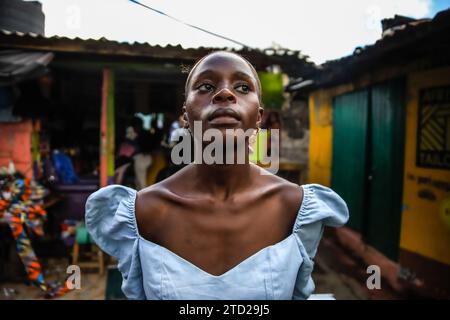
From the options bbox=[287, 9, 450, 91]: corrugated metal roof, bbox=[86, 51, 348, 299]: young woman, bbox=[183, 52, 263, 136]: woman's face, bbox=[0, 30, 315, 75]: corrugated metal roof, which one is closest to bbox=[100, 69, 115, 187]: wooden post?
bbox=[0, 30, 315, 75]: corrugated metal roof

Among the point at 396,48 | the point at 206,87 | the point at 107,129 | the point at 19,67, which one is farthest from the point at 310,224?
the point at 107,129

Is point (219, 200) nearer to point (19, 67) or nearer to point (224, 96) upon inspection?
point (224, 96)

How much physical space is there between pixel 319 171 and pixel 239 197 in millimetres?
7208

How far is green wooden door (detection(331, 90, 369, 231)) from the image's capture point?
5978mm

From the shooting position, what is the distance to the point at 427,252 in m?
4.14

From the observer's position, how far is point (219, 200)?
1349 mm

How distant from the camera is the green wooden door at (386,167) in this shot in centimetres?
479

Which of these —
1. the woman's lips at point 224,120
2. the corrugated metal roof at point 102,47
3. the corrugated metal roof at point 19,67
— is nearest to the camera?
the woman's lips at point 224,120

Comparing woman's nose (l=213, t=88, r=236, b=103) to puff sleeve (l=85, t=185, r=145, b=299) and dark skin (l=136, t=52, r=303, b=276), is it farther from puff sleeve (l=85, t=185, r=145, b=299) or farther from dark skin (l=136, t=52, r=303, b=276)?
puff sleeve (l=85, t=185, r=145, b=299)

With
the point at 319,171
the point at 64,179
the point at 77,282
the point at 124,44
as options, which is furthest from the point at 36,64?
the point at 319,171

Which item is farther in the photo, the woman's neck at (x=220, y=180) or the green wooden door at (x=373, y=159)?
the green wooden door at (x=373, y=159)

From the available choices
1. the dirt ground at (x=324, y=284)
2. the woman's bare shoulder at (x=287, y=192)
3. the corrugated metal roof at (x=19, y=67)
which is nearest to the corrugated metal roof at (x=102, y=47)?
the corrugated metal roof at (x=19, y=67)

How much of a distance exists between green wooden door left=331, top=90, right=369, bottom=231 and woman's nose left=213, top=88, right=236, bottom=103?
516 cm

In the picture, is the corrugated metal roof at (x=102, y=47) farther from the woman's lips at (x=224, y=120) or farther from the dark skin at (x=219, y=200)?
the woman's lips at (x=224, y=120)
